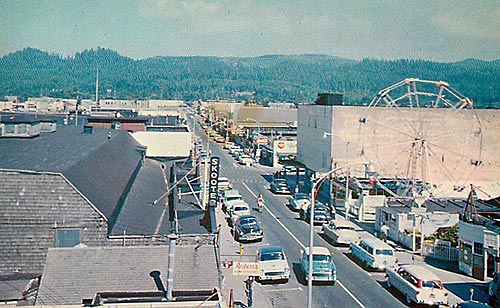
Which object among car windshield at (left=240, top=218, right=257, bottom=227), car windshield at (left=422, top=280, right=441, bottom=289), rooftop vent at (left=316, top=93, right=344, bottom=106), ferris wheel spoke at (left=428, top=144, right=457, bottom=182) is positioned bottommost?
car windshield at (left=240, top=218, right=257, bottom=227)

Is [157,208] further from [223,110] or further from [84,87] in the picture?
[84,87]

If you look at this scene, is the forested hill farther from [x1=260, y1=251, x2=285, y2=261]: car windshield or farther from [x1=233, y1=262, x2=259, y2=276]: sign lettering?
[x1=233, y1=262, x2=259, y2=276]: sign lettering

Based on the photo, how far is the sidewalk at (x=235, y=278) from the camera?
49.8 ft

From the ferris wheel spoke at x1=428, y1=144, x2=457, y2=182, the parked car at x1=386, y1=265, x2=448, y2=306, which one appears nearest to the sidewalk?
the parked car at x1=386, y1=265, x2=448, y2=306

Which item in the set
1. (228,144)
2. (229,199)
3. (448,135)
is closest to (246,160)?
(228,144)

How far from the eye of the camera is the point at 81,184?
46.4 feet

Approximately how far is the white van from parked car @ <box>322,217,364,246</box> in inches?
85.6

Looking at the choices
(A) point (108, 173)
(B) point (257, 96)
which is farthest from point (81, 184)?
(B) point (257, 96)

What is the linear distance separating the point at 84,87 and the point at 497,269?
137m

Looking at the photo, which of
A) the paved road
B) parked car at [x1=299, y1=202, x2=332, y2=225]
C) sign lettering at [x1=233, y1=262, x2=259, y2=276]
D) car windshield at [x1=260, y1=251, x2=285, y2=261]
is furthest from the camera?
parked car at [x1=299, y1=202, x2=332, y2=225]

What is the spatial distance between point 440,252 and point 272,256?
720cm

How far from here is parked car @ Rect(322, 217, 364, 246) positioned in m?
22.0

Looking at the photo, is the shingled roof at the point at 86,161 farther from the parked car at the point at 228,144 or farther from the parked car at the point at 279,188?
the parked car at the point at 228,144

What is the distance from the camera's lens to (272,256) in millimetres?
17656
